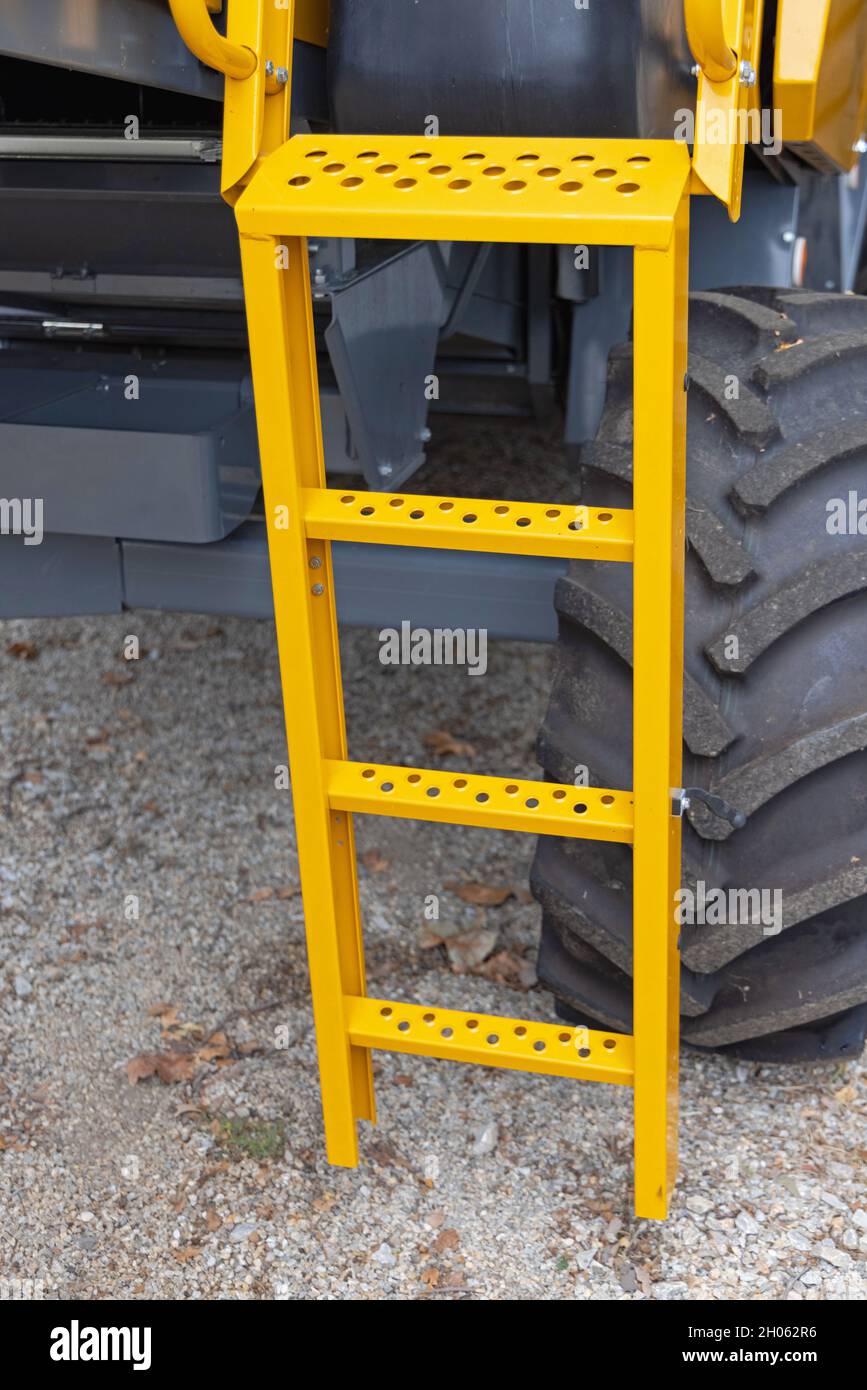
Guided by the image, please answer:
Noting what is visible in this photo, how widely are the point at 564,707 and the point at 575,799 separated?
28 centimetres

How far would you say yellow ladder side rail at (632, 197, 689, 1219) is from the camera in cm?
153

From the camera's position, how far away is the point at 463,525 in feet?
5.40

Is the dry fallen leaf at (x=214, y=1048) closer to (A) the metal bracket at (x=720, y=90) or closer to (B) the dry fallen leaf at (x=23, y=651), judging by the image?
(A) the metal bracket at (x=720, y=90)

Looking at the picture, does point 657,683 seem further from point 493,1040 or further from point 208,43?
point 208,43

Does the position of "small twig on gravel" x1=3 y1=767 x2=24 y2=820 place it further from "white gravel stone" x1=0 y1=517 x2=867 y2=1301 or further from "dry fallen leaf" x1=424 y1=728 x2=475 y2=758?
"dry fallen leaf" x1=424 y1=728 x2=475 y2=758

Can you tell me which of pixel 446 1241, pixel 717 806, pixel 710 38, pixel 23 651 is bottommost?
pixel 23 651

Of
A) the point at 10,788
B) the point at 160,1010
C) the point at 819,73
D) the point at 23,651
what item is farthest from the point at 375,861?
the point at 819,73

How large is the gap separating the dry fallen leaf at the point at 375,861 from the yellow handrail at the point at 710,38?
180 centimetres

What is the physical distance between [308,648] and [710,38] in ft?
2.67

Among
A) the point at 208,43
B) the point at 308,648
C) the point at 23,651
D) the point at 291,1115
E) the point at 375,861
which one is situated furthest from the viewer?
the point at 23,651

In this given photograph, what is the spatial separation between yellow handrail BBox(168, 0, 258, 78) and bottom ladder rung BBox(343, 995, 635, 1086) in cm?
120

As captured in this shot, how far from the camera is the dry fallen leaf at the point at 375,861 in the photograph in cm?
302

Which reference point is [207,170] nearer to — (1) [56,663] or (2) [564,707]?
(2) [564,707]

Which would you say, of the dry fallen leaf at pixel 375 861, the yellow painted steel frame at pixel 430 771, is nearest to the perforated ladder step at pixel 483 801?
the yellow painted steel frame at pixel 430 771
